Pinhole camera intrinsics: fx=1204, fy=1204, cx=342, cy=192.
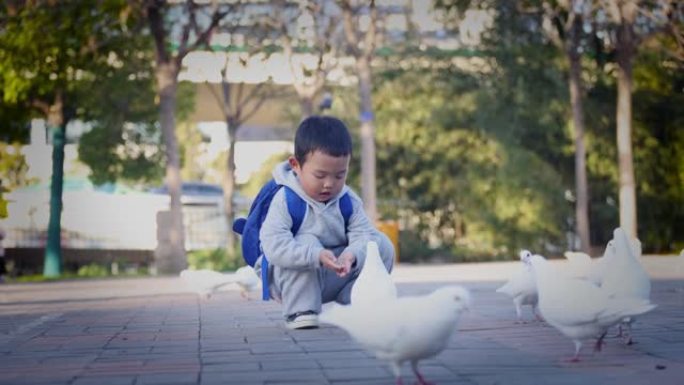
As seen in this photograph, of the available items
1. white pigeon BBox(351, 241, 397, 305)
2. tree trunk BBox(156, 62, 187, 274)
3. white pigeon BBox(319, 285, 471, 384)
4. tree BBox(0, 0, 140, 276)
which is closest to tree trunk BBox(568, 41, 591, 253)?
tree trunk BBox(156, 62, 187, 274)

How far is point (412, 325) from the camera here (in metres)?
Result: 4.74

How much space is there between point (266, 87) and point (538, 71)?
8.96m

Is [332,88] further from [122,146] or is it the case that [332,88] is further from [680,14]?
[680,14]

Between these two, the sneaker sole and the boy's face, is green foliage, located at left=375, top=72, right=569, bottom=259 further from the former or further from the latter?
the boy's face

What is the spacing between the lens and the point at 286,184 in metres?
7.65

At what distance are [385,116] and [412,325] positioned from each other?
29.1 meters

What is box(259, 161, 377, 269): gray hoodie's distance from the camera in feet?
24.1

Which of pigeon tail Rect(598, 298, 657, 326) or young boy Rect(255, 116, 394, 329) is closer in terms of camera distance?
pigeon tail Rect(598, 298, 657, 326)

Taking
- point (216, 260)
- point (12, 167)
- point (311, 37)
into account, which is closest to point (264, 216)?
point (12, 167)

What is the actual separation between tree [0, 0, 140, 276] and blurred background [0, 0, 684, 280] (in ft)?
0.16

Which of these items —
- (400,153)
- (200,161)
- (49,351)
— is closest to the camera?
(49,351)

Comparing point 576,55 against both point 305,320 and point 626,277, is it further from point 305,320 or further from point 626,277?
point 626,277

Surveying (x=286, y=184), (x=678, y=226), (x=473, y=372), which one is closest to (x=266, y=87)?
(x=678, y=226)

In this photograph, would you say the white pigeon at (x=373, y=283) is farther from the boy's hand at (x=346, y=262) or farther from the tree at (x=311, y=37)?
the tree at (x=311, y=37)
